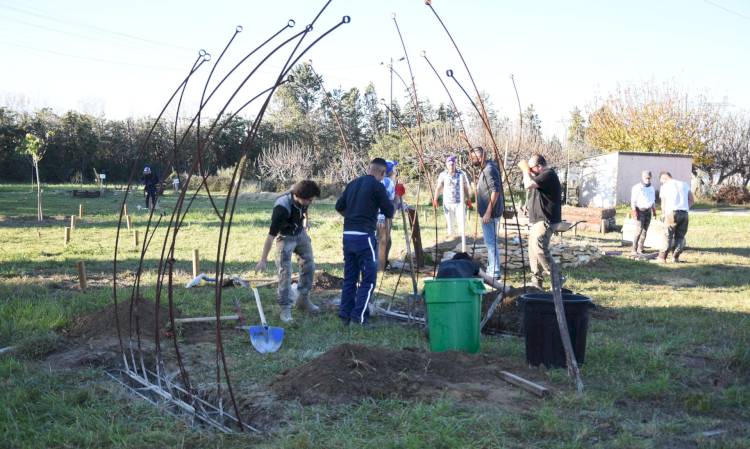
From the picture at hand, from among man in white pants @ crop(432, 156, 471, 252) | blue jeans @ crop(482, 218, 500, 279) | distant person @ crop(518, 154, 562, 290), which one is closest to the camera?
distant person @ crop(518, 154, 562, 290)

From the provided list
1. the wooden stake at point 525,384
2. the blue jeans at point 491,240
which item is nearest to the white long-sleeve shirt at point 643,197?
the blue jeans at point 491,240

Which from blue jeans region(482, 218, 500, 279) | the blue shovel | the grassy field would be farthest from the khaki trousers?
the blue shovel

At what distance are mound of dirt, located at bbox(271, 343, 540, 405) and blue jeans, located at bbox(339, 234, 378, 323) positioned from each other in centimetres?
183

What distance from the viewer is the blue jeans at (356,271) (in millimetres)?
6930

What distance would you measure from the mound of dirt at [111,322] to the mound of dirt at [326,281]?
2.59 m

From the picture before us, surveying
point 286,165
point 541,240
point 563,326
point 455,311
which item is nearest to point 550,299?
point 563,326

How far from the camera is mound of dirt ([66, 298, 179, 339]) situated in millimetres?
6465

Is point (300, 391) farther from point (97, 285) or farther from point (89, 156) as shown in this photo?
point (89, 156)

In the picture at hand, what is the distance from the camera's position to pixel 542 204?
26.7ft

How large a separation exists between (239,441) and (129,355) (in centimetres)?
239

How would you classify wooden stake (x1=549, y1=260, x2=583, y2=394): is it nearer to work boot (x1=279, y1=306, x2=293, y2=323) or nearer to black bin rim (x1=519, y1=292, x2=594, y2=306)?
black bin rim (x1=519, y1=292, x2=594, y2=306)

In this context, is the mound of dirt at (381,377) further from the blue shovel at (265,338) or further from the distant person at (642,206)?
the distant person at (642,206)

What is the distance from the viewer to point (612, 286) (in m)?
9.52

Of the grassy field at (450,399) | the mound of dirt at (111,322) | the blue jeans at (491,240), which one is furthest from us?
the blue jeans at (491,240)
